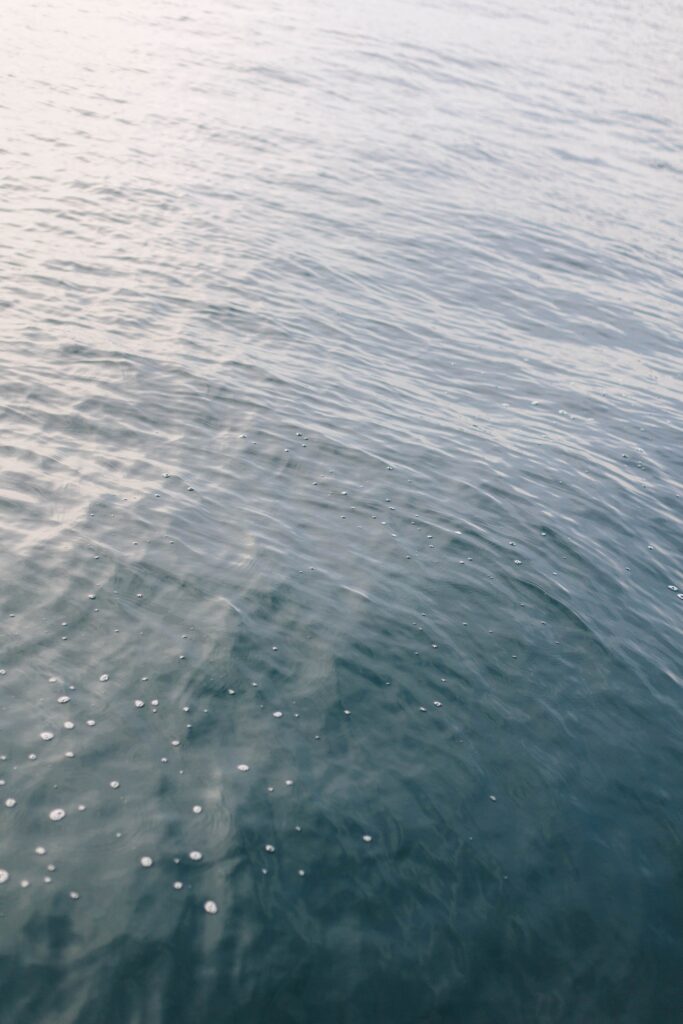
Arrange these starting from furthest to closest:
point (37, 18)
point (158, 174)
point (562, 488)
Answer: point (37, 18)
point (158, 174)
point (562, 488)

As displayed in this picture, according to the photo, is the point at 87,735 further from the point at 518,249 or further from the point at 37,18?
the point at 37,18

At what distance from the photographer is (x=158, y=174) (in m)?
27.8

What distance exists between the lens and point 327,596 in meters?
13.5

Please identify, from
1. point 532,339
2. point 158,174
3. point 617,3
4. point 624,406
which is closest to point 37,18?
point 158,174

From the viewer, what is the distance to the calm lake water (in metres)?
9.36

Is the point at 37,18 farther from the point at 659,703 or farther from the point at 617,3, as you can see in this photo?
the point at 617,3

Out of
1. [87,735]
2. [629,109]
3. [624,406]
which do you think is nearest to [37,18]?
[629,109]

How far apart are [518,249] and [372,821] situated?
68.3 ft

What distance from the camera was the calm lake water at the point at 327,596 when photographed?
9.36 metres

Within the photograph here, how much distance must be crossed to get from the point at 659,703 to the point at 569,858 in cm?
312

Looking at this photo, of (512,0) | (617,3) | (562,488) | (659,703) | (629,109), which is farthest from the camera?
(617,3)

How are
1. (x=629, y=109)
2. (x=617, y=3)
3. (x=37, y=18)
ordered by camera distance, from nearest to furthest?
(x=37, y=18), (x=629, y=109), (x=617, y=3)

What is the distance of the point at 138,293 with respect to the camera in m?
21.1

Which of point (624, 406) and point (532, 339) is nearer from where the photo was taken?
point (624, 406)
